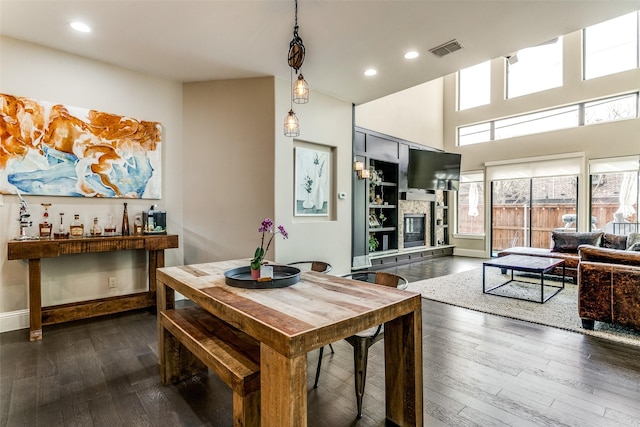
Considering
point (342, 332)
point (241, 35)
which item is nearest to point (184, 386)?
point (342, 332)

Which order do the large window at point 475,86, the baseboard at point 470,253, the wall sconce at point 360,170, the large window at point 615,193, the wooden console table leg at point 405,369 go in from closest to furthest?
the wooden console table leg at point 405,369, the wall sconce at point 360,170, the large window at point 615,193, the baseboard at point 470,253, the large window at point 475,86

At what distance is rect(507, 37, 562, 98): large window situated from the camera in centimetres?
703

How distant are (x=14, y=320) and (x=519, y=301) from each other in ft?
19.0

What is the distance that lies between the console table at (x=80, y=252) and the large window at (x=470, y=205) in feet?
24.5

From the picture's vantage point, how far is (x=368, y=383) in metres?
2.16

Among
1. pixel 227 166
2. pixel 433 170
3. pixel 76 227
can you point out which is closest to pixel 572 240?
pixel 433 170

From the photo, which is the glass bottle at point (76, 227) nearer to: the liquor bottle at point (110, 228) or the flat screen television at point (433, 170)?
the liquor bottle at point (110, 228)

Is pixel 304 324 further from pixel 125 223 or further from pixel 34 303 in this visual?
pixel 125 223

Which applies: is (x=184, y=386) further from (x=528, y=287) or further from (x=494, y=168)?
(x=494, y=168)

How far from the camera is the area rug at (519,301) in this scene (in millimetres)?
3092

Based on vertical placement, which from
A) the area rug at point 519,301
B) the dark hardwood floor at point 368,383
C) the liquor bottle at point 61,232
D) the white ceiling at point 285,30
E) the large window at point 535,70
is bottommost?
the dark hardwood floor at point 368,383

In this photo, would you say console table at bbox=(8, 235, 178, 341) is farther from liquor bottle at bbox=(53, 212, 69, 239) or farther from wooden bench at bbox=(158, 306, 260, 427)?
wooden bench at bbox=(158, 306, 260, 427)

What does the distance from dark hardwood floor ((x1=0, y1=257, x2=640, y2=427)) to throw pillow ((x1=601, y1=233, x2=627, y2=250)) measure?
329cm

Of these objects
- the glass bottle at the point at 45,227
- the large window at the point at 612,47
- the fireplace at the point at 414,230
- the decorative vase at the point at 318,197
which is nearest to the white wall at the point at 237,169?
the decorative vase at the point at 318,197
